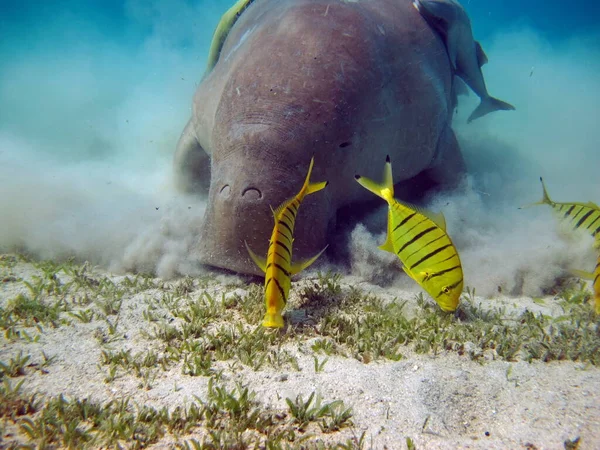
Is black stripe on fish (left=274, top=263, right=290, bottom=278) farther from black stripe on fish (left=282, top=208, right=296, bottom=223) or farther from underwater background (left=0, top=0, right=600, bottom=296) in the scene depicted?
underwater background (left=0, top=0, right=600, bottom=296)

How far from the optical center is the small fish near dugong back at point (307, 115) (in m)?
3.67

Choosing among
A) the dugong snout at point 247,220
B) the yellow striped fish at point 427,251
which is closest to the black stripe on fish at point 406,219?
the yellow striped fish at point 427,251

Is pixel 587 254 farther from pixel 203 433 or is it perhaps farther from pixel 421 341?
pixel 203 433

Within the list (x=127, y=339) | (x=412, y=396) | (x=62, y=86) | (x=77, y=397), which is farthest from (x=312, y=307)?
(x=62, y=86)

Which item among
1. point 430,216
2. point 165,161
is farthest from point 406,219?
point 165,161

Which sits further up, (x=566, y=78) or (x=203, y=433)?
(x=566, y=78)

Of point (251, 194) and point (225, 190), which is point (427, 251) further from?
point (225, 190)

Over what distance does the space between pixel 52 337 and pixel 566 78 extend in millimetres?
36771

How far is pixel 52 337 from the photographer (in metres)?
3.00

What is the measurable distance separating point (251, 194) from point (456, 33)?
487cm

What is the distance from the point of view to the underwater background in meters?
4.40

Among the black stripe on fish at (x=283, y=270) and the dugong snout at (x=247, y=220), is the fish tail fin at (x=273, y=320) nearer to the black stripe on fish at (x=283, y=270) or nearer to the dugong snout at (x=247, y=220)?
the black stripe on fish at (x=283, y=270)

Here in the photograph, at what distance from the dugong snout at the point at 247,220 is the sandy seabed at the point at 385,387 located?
724 millimetres

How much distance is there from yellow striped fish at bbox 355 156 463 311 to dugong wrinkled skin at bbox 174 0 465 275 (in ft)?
4.90
